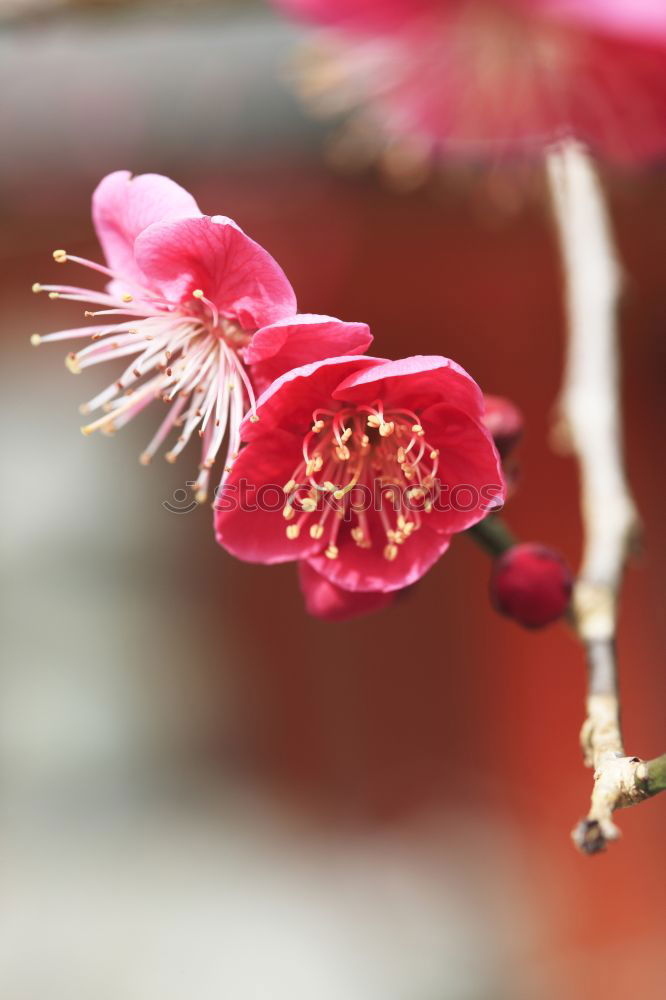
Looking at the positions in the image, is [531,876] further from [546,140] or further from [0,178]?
[0,178]

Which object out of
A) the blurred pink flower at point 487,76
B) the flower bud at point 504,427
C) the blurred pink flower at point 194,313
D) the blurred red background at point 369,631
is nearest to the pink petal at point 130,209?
the blurred pink flower at point 194,313

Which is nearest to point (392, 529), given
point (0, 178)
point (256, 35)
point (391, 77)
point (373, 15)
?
point (373, 15)

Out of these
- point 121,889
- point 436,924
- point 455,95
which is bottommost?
point 436,924

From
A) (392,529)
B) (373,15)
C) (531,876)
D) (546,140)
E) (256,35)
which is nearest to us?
(392,529)

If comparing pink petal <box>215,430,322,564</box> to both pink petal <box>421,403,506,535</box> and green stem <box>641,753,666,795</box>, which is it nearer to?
pink petal <box>421,403,506,535</box>

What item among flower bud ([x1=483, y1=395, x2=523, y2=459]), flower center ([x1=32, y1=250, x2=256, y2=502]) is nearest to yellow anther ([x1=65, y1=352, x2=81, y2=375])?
flower center ([x1=32, y1=250, x2=256, y2=502])

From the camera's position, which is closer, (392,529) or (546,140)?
(392,529)

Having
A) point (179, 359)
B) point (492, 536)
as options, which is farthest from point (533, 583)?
point (179, 359)
